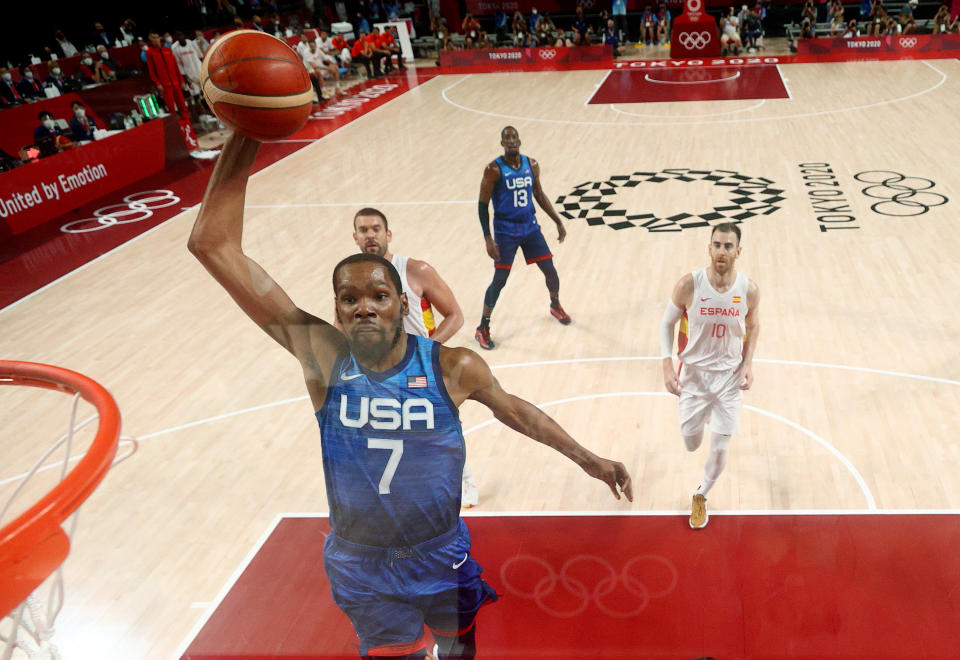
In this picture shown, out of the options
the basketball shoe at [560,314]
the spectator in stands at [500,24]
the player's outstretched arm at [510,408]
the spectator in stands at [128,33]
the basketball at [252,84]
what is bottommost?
the spectator in stands at [500,24]

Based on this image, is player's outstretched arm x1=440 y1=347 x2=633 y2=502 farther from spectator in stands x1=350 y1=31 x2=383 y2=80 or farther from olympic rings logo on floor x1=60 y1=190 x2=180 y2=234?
spectator in stands x1=350 y1=31 x2=383 y2=80

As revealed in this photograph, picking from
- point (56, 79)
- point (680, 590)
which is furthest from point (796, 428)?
point (56, 79)

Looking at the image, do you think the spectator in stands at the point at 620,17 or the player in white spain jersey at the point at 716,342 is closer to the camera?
the player in white spain jersey at the point at 716,342

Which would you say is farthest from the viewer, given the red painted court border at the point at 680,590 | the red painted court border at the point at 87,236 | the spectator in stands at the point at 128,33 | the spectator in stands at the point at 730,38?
the spectator in stands at the point at 730,38

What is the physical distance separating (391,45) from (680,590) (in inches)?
799

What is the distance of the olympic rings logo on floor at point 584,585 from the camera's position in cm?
366

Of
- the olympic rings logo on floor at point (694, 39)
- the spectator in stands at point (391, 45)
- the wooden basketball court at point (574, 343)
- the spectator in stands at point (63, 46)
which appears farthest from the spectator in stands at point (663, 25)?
the spectator in stands at point (63, 46)

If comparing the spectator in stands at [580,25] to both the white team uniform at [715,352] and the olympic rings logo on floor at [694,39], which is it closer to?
the olympic rings logo on floor at [694,39]

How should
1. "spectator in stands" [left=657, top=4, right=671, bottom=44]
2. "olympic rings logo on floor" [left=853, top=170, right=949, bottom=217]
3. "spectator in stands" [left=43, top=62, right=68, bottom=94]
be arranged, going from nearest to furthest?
"olympic rings logo on floor" [left=853, top=170, right=949, bottom=217] → "spectator in stands" [left=43, top=62, right=68, bottom=94] → "spectator in stands" [left=657, top=4, right=671, bottom=44]

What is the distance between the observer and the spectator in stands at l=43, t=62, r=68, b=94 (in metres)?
14.1

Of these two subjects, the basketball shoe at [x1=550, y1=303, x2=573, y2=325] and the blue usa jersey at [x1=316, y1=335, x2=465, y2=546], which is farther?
the basketball shoe at [x1=550, y1=303, x2=573, y2=325]

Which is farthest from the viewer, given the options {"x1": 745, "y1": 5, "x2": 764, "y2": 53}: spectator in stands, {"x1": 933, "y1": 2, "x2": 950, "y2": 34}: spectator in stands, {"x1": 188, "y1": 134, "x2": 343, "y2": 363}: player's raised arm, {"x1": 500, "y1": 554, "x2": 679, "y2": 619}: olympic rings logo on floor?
{"x1": 745, "y1": 5, "x2": 764, "y2": 53}: spectator in stands

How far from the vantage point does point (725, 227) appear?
3.92 m

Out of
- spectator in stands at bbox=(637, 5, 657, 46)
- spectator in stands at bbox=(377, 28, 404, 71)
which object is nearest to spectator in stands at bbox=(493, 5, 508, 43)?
spectator in stands at bbox=(377, 28, 404, 71)
